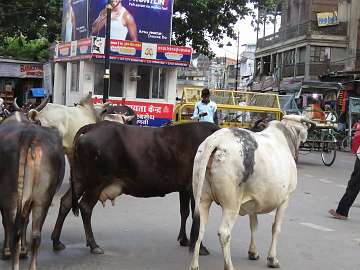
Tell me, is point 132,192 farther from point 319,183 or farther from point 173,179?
point 319,183

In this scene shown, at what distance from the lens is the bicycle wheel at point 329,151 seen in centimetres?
1689

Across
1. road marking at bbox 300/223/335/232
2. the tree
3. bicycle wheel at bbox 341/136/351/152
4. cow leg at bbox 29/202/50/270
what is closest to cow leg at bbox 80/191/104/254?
cow leg at bbox 29/202/50/270

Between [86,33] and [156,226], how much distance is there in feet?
48.1

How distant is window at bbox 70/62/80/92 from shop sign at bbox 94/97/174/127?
204cm

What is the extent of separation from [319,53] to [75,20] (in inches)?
887

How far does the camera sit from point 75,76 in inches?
826

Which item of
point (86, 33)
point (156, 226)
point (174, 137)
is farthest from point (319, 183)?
point (86, 33)

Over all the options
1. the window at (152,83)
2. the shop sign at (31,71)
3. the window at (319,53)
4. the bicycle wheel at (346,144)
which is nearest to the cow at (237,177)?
the window at (152,83)

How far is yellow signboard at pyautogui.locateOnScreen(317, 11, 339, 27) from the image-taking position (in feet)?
130

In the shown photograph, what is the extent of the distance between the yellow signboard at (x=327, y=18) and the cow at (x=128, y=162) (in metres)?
35.8

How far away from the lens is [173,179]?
6230 mm

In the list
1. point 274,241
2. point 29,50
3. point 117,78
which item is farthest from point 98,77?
point 29,50

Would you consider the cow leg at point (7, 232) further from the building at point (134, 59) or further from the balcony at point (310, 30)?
the balcony at point (310, 30)

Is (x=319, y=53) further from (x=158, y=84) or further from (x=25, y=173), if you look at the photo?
(x=25, y=173)
